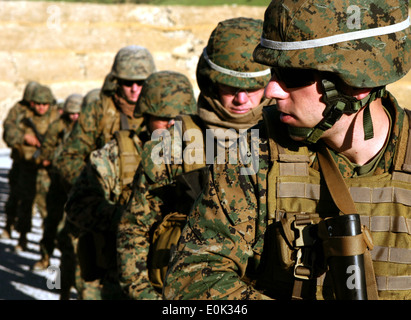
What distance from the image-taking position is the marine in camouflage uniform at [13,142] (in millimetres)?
12383

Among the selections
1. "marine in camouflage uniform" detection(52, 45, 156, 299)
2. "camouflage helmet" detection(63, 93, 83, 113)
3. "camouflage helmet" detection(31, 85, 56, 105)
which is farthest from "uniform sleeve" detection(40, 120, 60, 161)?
"marine in camouflage uniform" detection(52, 45, 156, 299)

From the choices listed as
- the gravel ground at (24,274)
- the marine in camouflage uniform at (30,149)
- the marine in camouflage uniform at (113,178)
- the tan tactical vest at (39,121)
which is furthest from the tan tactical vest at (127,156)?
the tan tactical vest at (39,121)

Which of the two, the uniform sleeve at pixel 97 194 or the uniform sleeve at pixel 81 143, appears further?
the uniform sleeve at pixel 81 143

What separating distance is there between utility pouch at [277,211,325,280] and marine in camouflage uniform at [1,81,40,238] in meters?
10.4

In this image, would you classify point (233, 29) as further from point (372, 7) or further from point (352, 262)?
point (352, 262)

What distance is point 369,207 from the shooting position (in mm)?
2529

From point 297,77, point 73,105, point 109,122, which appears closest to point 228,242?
point 297,77

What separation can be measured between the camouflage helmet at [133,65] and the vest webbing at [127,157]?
193 cm

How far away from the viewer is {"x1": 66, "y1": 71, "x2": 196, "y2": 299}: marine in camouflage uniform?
4.88 metres

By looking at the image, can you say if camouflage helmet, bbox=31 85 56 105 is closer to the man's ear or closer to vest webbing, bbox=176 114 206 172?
vest webbing, bbox=176 114 206 172

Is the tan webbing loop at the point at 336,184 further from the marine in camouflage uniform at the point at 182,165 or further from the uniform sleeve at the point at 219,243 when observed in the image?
the marine in camouflage uniform at the point at 182,165

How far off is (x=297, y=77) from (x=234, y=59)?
5.82 feet

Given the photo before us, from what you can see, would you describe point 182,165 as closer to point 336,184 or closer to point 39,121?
point 336,184

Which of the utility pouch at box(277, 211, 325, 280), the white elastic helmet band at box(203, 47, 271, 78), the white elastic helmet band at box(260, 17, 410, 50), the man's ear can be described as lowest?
the utility pouch at box(277, 211, 325, 280)
